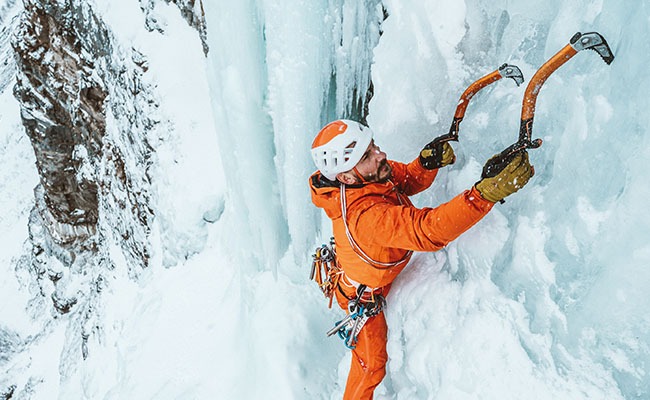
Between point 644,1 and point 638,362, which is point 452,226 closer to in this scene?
point 638,362

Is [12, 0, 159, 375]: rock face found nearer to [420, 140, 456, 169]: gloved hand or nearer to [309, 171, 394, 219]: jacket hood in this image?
[309, 171, 394, 219]: jacket hood

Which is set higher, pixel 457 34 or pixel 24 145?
pixel 457 34

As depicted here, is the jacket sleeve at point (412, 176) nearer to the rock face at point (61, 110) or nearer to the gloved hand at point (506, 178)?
the gloved hand at point (506, 178)

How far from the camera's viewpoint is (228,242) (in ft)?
15.9

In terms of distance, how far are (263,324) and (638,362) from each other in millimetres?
2371

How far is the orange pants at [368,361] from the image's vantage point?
2150 mm

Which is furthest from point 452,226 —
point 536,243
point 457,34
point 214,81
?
point 214,81

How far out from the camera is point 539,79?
133 centimetres

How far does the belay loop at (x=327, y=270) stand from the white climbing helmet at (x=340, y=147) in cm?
66

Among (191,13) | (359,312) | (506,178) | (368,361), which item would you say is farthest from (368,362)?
(191,13)

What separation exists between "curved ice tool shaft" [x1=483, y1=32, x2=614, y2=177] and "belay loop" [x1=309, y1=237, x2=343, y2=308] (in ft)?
3.66

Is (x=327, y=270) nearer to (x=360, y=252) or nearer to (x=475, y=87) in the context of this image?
(x=360, y=252)

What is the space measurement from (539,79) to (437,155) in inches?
24.9

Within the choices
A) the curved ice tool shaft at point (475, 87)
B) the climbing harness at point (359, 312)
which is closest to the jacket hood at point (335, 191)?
the curved ice tool shaft at point (475, 87)
